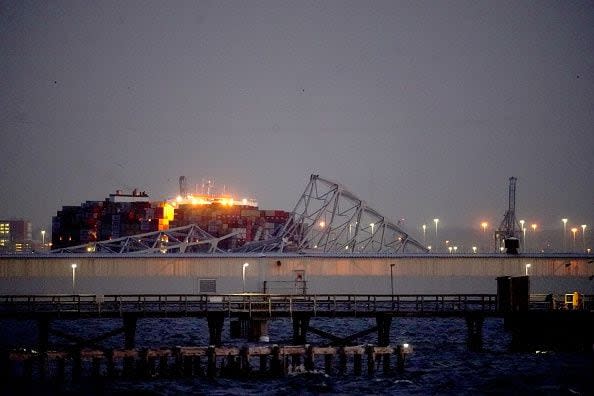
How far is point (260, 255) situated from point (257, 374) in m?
41.0

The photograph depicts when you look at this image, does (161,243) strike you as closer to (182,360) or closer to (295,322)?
(295,322)

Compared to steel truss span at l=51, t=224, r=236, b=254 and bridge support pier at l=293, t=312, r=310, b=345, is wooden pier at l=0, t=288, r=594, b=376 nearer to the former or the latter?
bridge support pier at l=293, t=312, r=310, b=345

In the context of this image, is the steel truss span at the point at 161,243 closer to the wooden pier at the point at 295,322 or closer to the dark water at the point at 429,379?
the dark water at the point at 429,379

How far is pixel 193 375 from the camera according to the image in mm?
50656

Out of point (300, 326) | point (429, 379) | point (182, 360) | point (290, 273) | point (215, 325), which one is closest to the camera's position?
point (182, 360)

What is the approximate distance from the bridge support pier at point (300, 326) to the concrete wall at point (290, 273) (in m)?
30.4

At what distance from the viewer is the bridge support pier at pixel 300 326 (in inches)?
2316

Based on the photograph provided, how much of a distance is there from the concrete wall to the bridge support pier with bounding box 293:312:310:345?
3038cm

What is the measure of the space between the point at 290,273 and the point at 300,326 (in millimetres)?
32493

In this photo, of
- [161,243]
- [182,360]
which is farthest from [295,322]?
[161,243]

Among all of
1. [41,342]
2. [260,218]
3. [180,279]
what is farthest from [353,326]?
[260,218]

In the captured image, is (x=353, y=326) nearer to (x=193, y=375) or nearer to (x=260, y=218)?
(x=193, y=375)

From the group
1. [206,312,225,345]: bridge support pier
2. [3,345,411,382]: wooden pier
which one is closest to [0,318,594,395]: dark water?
[3,345,411,382]: wooden pier

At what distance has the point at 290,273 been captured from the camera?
92.4m
